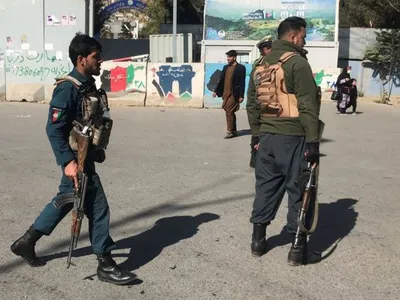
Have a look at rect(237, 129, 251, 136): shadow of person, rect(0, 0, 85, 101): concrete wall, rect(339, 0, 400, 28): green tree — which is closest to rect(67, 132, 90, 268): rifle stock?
rect(237, 129, 251, 136): shadow of person

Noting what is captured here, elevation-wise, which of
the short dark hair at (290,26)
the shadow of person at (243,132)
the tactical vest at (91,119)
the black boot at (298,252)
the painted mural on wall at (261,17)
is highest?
the painted mural on wall at (261,17)

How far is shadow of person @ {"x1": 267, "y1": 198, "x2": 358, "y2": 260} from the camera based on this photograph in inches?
196

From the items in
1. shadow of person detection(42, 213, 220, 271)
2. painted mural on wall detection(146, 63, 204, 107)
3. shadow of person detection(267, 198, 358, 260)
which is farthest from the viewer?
painted mural on wall detection(146, 63, 204, 107)

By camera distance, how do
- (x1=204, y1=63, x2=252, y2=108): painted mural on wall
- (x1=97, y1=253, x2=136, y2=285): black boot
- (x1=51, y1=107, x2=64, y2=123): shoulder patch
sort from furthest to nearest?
(x1=204, y1=63, x2=252, y2=108): painted mural on wall, (x1=97, y1=253, x2=136, y2=285): black boot, (x1=51, y1=107, x2=64, y2=123): shoulder patch

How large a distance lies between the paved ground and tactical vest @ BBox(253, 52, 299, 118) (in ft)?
3.98

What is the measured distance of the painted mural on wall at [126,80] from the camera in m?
19.5

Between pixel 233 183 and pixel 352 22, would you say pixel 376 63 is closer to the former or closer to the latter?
pixel 352 22

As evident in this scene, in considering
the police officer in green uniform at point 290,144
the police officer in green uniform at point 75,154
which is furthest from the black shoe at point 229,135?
the police officer in green uniform at point 75,154

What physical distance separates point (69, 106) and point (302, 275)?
2127 mm

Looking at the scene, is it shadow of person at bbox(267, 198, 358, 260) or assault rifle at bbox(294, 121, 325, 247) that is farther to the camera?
shadow of person at bbox(267, 198, 358, 260)

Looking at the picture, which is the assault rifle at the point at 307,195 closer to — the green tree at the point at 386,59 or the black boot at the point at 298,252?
the black boot at the point at 298,252

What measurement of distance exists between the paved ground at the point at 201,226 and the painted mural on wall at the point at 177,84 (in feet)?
27.2

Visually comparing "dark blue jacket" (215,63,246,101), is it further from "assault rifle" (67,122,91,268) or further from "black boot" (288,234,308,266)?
"assault rifle" (67,122,91,268)

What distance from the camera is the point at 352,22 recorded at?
39062 mm
